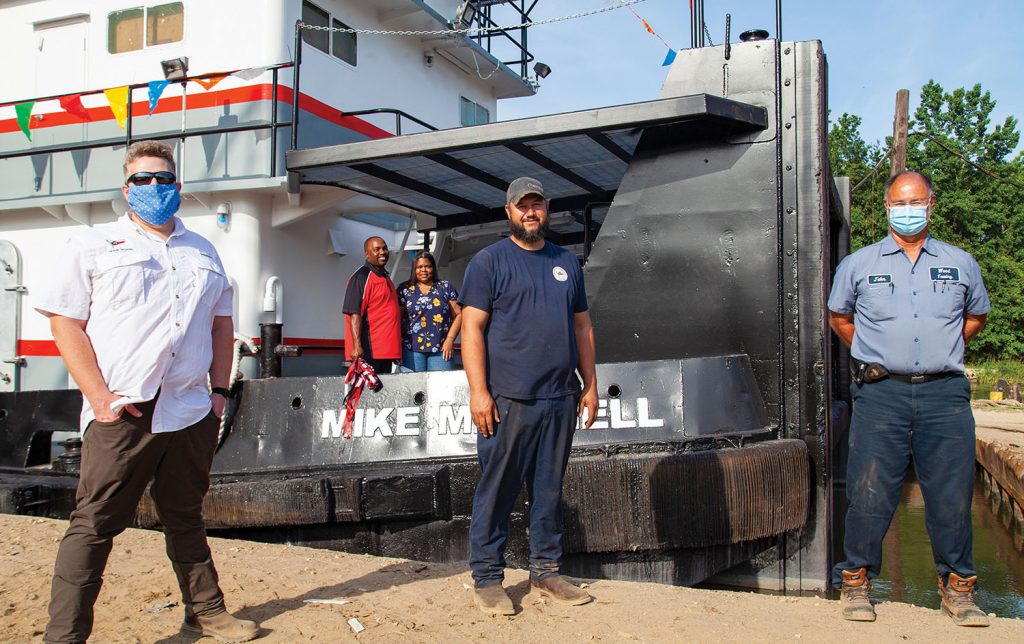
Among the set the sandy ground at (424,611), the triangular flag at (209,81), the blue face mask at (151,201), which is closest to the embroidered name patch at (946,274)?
the sandy ground at (424,611)

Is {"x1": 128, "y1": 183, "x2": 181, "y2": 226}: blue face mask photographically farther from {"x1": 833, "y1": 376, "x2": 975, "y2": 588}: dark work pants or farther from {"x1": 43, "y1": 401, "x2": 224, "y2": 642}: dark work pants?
{"x1": 833, "y1": 376, "x2": 975, "y2": 588}: dark work pants

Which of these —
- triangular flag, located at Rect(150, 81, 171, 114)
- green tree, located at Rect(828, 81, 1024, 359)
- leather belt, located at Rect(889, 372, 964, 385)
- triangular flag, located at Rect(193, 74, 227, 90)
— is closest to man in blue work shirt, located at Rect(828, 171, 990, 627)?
leather belt, located at Rect(889, 372, 964, 385)

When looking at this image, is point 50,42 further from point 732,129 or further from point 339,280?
point 732,129

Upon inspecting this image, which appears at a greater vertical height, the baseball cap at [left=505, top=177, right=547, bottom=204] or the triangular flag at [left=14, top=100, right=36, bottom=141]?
the triangular flag at [left=14, top=100, right=36, bottom=141]

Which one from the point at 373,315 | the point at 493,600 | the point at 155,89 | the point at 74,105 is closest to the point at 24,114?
the point at 74,105

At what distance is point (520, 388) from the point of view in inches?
126

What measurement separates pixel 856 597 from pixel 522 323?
64.2 inches

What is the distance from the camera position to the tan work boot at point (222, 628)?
9.65ft

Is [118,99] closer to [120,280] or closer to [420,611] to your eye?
[120,280]

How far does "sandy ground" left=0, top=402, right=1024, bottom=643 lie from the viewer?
9.96ft

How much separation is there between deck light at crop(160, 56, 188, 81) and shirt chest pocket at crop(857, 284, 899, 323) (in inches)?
204

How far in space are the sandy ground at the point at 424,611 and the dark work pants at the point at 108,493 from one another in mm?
381

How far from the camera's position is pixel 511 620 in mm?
3168

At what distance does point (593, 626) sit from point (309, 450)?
2.22 meters
